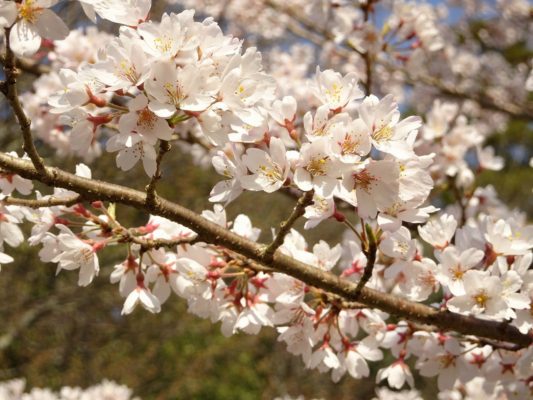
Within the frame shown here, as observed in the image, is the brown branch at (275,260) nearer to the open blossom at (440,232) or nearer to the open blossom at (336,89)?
the open blossom at (440,232)

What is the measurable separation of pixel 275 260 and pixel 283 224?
0.13 meters

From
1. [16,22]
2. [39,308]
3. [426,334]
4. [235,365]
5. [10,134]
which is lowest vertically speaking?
[235,365]

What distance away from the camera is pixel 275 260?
3.71ft

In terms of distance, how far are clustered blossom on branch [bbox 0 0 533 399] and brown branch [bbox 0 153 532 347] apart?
0.10ft

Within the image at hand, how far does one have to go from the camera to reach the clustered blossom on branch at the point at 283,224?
3.08 ft

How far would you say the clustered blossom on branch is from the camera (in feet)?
3.08

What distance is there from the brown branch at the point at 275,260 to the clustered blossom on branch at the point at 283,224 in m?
0.03

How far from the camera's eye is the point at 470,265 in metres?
1.23

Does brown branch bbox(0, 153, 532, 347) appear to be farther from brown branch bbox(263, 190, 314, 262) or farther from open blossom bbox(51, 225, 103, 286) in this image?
open blossom bbox(51, 225, 103, 286)

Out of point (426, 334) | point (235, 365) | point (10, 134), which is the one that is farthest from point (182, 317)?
point (426, 334)

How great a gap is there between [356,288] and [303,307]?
0.17 metres

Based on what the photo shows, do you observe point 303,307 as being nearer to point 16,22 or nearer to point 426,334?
point 426,334

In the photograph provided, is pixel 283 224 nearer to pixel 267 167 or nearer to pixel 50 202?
pixel 267 167

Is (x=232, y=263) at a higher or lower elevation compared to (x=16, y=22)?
lower
